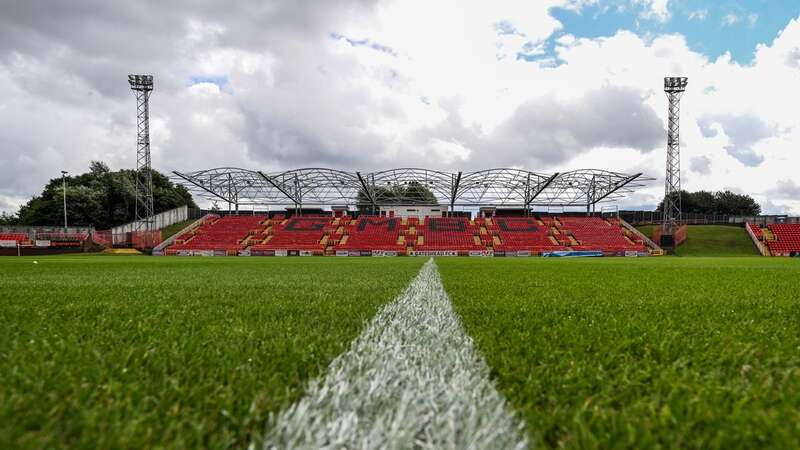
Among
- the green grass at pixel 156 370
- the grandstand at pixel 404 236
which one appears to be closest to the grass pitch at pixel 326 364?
the green grass at pixel 156 370

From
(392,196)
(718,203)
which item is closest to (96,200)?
(392,196)

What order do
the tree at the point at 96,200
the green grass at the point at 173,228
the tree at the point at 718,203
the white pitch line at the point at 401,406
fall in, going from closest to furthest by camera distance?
1. the white pitch line at the point at 401,406
2. the green grass at the point at 173,228
3. the tree at the point at 96,200
4. the tree at the point at 718,203

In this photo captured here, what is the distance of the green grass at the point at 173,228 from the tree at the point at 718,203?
65.9 meters

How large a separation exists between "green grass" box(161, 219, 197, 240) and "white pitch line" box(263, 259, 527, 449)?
130 ft

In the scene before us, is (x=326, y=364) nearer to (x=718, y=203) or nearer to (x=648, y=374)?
(x=648, y=374)

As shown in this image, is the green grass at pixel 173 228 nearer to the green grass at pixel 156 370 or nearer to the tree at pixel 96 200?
the tree at pixel 96 200

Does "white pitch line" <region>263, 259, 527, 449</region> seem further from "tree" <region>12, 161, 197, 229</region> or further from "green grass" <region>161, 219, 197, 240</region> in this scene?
"tree" <region>12, 161, 197, 229</region>

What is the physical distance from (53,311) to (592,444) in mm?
3003

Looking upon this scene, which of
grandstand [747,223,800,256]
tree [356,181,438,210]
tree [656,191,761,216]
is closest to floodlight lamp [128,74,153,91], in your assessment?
tree [356,181,438,210]

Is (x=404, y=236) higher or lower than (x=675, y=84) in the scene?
lower

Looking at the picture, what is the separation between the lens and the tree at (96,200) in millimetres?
41719

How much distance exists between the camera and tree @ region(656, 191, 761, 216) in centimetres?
5859

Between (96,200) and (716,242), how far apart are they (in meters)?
59.4

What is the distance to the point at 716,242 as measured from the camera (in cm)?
3158
